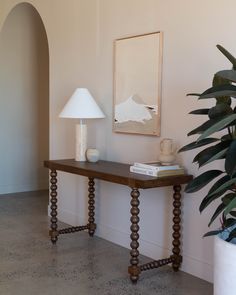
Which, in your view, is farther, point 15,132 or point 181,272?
point 15,132

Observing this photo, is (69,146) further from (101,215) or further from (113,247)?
(113,247)

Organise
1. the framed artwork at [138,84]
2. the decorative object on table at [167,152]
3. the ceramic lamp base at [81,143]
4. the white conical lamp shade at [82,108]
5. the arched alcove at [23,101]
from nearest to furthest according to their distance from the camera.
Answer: the decorative object on table at [167,152], the framed artwork at [138,84], the white conical lamp shade at [82,108], the ceramic lamp base at [81,143], the arched alcove at [23,101]

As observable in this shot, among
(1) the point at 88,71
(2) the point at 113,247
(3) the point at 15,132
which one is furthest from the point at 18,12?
(2) the point at 113,247

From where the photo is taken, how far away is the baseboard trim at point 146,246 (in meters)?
2.92

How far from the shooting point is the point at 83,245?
3664 millimetres

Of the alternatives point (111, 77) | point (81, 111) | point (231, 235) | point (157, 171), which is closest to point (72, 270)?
point (157, 171)

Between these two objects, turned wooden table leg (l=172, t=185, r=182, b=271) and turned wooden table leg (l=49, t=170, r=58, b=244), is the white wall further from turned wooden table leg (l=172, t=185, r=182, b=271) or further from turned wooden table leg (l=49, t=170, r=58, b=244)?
turned wooden table leg (l=49, t=170, r=58, b=244)

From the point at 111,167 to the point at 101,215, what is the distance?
79cm

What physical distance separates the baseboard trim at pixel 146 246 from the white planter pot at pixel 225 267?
2.76 ft

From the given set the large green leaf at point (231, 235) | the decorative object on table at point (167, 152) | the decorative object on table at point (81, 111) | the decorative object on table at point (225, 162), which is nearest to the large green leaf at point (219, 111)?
the decorative object on table at point (225, 162)

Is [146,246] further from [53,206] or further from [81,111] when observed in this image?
[81,111]

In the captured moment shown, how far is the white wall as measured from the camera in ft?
9.45

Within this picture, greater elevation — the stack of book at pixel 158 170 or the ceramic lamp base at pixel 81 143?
the ceramic lamp base at pixel 81 143

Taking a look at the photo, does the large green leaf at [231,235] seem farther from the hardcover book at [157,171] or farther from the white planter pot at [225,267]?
the hardcover book at [157,171]
